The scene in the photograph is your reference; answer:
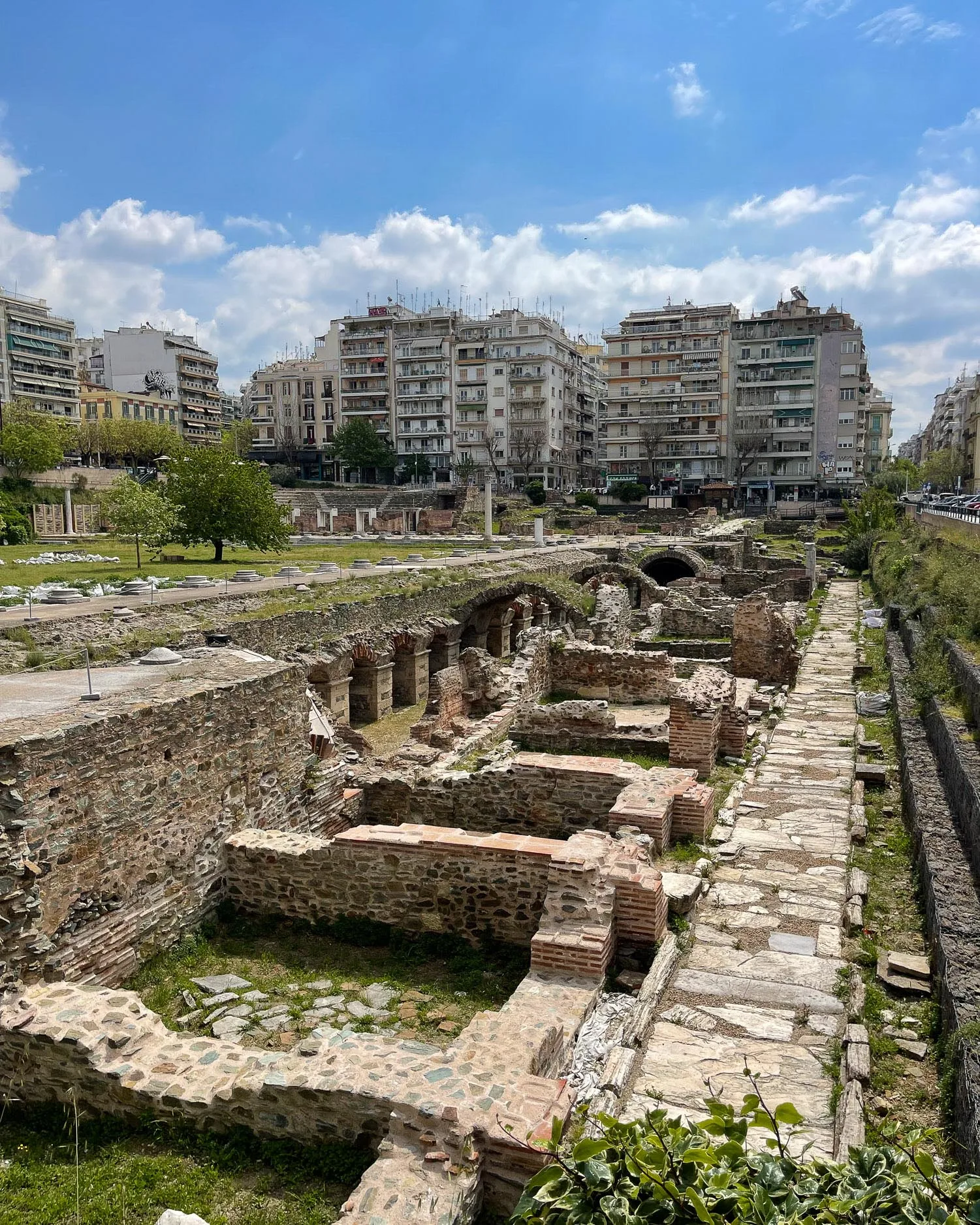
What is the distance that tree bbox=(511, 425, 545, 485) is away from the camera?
82062 mm

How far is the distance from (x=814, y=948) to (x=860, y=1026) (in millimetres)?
1307

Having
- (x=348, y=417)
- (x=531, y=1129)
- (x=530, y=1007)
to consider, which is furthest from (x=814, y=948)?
(x=348, y=417)

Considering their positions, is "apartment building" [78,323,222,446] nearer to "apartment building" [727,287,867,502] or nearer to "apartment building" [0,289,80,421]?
"apartment building" [0,289,80,421]

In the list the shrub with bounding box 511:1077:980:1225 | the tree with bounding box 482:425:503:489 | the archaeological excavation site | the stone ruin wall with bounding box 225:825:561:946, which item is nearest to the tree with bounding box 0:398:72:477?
the tree with bounding box 482:425:503:489

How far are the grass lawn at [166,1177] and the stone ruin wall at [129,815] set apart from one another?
1.40 meters

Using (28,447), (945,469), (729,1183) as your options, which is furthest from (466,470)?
(729,1183)

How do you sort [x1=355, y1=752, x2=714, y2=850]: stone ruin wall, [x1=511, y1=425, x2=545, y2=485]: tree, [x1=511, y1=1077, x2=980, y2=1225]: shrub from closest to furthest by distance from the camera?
[x1=511, y1=1077, x2=980, y2=1225]: shrub, [x1=355, y1=752, x2=714, y2=850]: stone ruin wall, [x1=511, y1=425, x2=545, y2=485]: tree

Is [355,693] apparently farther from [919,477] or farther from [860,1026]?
[919,477]

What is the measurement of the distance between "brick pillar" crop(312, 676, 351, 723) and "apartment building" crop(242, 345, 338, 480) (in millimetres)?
74357

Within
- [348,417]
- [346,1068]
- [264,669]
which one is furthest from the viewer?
[348,417]

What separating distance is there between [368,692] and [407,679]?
2099mm

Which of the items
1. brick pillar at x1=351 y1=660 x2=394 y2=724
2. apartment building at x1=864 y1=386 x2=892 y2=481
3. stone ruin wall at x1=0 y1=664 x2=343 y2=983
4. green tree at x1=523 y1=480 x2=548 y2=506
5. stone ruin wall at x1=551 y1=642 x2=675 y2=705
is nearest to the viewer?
stone ruin wall at x1=0 y1=664 x2=343 y2=983

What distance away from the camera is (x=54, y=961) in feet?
21.5

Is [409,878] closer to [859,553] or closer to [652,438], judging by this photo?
[859,553]
